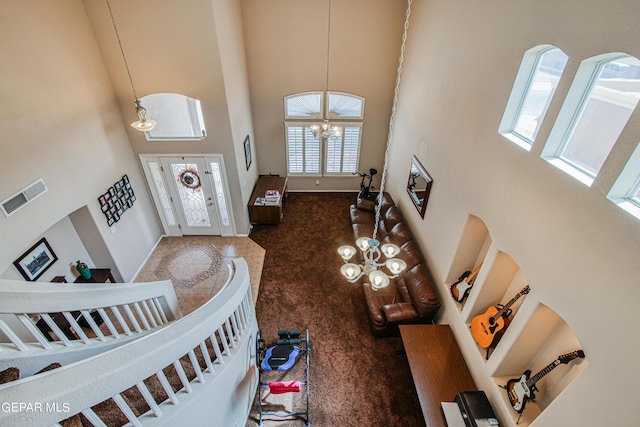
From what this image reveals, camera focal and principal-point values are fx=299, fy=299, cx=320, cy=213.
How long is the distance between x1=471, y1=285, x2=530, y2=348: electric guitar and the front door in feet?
18.9

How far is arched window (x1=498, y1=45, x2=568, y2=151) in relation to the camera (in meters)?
2.86

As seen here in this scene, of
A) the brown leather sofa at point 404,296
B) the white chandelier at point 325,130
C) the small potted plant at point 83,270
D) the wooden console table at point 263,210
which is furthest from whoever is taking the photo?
the wooden console table at point 263,210

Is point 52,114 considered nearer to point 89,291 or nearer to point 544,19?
point 89,291

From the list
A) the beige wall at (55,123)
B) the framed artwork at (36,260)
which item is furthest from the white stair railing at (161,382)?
the beige wall at (55,123)

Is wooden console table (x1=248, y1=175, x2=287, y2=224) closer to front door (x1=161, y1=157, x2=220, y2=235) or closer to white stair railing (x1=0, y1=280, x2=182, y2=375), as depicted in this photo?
front door (x1=161, y1=157, x2=220, y2=235)

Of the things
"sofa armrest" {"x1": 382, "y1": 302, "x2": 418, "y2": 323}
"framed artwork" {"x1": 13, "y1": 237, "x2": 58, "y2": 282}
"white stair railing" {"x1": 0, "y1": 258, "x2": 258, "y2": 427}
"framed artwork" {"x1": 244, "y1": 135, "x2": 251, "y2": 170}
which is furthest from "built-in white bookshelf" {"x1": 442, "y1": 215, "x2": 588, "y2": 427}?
"framed artwork" {"x1": 13, "y1": 237, "x2": 58, "y2": 282}

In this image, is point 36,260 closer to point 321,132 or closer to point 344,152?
point 321,132

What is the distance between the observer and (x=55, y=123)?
4336mm

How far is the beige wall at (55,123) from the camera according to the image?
3723 millimetres

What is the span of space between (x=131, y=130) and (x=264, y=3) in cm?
399

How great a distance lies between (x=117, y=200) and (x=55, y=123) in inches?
68.7

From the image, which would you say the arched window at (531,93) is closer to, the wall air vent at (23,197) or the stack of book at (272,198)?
the stack of book at (272,198)

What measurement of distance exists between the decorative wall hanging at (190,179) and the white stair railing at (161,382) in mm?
3776

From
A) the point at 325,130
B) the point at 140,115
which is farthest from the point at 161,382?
the point at 325,130
